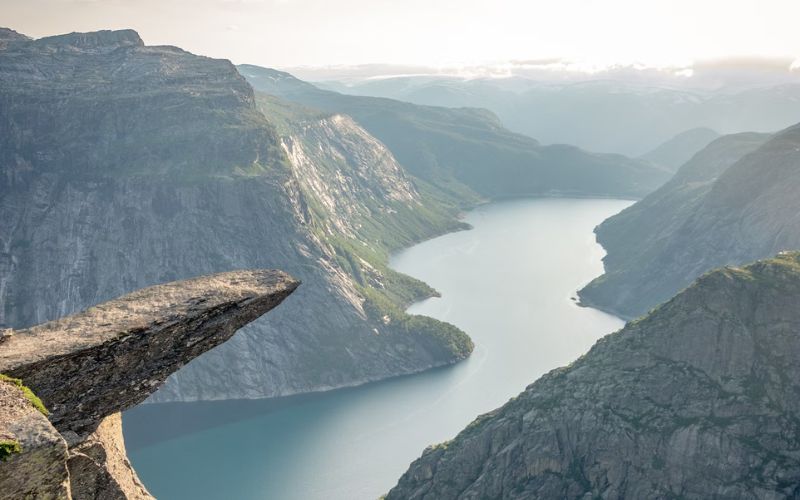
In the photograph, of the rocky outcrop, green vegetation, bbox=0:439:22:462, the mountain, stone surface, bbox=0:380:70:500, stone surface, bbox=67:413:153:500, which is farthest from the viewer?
the mountain

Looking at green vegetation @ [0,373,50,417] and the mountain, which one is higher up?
green vegetation @ [0,373,50,417]

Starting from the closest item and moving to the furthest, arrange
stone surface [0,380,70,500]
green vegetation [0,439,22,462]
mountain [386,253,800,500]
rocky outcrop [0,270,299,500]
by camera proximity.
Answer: green vegetation [0,439,22,462] < stone surface [0,380,70,500] < rocky outcrop [0,270,299,500] < mountain [386,253,800,500]

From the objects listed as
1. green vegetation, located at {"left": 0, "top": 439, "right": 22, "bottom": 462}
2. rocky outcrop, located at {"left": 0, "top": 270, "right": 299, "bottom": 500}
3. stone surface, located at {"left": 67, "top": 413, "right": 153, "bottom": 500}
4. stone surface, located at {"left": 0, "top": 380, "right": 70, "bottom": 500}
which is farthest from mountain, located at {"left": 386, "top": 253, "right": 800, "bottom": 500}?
green vegetation, located at {"left": 0, "top": 439, "right": 22, "bottom": 462}

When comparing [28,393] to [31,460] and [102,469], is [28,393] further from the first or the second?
[102,469]

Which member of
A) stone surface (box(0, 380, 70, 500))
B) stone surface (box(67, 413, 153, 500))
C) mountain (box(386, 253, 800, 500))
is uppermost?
stone surface (box(0, 380, 70, 500))

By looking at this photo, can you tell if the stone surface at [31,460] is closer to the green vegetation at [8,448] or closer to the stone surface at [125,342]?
the green vegetation at [8,448]

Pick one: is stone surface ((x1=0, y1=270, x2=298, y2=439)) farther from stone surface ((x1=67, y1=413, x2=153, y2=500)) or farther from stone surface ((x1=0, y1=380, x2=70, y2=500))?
stone surface ((x1=0, y1=380, x2=70, y2=500))

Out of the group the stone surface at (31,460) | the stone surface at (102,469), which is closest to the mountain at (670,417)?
the stone surface at (102,469)
